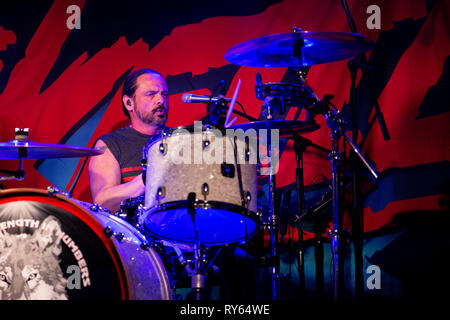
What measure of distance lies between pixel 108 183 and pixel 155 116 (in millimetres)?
585

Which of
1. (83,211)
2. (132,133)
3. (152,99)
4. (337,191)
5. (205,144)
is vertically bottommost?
(83,211)

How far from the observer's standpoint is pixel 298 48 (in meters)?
2.61

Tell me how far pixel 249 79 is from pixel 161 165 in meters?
1.57

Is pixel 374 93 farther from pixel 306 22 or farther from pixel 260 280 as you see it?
pixel 260 280

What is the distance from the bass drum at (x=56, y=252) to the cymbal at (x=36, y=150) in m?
0.42

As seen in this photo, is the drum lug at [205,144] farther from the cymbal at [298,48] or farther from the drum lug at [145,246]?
the cymbal at [298,48]

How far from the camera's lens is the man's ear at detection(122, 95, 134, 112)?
3660 mm

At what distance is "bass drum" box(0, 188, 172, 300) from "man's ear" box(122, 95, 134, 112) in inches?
63.9

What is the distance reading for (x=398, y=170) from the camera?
3.28 meters

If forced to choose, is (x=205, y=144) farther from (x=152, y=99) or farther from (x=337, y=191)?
(x=152, y=99)

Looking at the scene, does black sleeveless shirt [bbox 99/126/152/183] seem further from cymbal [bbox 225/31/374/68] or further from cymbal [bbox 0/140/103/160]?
cymbal [bbox 225/31/374/68]

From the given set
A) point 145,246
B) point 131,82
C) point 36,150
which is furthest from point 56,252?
point 131,82

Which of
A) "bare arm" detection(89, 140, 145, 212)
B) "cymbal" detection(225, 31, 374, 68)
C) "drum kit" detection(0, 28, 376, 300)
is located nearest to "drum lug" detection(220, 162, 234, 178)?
"drum kit" detection(0, 28, 376, 300)

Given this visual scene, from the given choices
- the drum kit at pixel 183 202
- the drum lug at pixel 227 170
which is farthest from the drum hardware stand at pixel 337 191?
the drum lug at pixel 227 170
